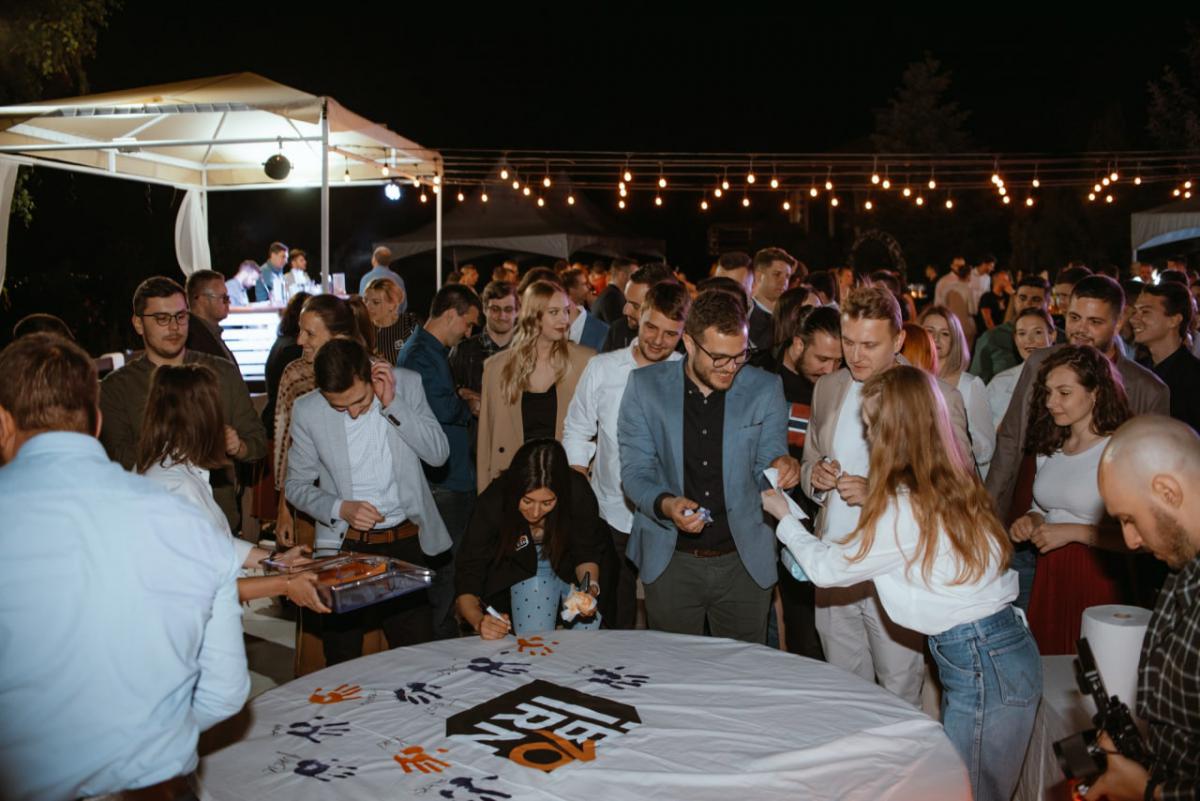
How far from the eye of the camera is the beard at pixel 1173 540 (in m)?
2.00

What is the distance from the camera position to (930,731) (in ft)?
8.69

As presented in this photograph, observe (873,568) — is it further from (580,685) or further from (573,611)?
(573,611)

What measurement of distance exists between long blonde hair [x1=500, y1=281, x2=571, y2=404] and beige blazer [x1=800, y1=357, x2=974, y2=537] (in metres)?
1.46

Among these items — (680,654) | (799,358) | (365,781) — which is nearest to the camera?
(365,781)

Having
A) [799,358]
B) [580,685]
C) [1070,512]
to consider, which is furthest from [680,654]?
[799,358]

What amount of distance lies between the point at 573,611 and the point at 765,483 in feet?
2.96

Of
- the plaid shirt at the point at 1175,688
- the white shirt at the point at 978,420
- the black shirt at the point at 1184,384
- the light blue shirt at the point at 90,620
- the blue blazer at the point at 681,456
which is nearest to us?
the light blue shirt at the point at 90,620

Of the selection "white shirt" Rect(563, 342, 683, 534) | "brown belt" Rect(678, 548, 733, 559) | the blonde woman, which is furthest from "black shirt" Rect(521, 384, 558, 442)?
"brown belt" Rect(678, 548, 733, 559)

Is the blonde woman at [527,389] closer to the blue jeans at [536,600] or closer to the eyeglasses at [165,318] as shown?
the blue jeans at [536,600]

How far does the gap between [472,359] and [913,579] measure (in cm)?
383

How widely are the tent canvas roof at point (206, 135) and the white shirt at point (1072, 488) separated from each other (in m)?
5.88

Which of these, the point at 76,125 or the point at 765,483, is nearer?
the point at 765,483

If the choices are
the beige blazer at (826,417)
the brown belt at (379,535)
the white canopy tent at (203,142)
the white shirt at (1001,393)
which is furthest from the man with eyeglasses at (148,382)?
the white shirt at (1001,393)

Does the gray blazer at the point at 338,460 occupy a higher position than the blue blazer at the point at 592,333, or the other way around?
the blue blazer at the point at 592,333
